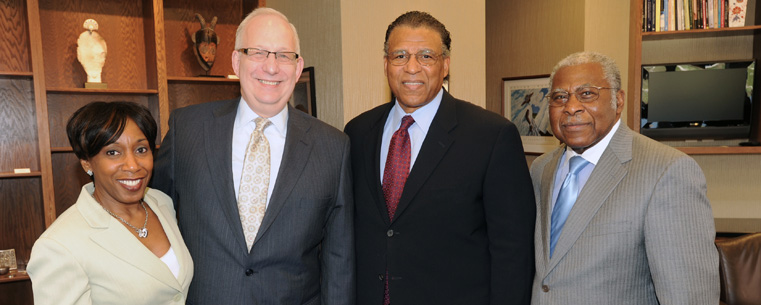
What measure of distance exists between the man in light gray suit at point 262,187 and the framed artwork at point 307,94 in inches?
71.7

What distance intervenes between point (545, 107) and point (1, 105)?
441cm

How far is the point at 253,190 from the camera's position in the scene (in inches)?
67.0

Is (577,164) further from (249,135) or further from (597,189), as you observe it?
(249,135)

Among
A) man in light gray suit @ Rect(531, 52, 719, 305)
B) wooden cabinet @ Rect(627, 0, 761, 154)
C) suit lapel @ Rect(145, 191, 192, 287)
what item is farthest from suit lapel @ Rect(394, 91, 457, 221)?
wooden cabinet @ Rect(627, 0, 761, 154)

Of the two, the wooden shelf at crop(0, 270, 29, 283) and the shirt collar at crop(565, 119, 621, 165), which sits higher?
the shirt collar at crop(565, 119, 621, 165)

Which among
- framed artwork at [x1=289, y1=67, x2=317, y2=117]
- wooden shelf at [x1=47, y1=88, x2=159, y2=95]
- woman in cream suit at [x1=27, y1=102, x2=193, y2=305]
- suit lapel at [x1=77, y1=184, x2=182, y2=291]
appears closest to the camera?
woman in cream suit at [x1=27, y1=102, x2=193, y2=305]

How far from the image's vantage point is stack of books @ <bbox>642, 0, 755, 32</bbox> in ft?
12.3

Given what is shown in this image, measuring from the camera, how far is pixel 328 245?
1.89 metres

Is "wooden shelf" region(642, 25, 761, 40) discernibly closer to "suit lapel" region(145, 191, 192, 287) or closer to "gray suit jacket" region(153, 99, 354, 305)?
"gray suit jacket" region(153, 99, 354, 305)

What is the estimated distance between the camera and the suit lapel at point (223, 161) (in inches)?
64.9

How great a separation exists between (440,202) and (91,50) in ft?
9.37

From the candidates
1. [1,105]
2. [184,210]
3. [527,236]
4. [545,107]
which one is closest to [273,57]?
[184,210]

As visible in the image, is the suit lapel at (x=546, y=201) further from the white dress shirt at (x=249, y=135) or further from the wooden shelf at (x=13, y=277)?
the wooden shelf at (x=13, y=277)

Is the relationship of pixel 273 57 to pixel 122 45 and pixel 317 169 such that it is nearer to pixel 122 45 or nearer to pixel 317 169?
pixel 317 169
